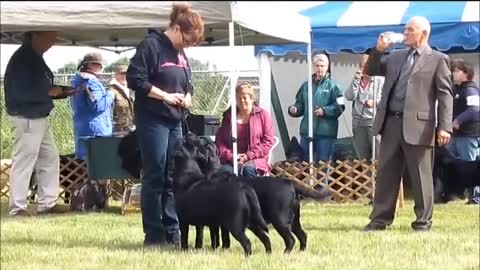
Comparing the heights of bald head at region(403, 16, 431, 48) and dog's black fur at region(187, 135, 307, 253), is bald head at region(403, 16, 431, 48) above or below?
above

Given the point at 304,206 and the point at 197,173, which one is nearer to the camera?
the point at 197,173

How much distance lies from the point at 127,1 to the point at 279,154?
12.8 feet

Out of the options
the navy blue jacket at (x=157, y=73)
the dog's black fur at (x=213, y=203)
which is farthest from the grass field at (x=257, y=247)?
the navy blue jacket at (x=157, y=73)

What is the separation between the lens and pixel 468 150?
9969mm

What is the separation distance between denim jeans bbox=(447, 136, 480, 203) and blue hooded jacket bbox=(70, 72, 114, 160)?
3.75 m

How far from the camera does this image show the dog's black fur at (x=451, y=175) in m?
9.57

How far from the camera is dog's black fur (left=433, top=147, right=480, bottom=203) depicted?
957 centimetres

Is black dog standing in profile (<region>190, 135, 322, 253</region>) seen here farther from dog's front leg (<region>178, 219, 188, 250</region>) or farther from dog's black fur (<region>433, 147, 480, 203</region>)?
dog's black fur (<region>433, 147, 480, 203</region>)

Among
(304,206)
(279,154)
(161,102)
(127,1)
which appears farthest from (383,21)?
(161,102)

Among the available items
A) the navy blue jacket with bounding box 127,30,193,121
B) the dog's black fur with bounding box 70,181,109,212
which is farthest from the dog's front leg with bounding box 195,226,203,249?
the dog's black fur with bounding box 70,181,109,212

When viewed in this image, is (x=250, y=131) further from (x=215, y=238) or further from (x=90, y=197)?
(x=215, y=238)

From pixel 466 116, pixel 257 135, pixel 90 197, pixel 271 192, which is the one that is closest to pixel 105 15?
pixel 257 135

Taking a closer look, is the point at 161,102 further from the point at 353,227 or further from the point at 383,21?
the point at 383,21

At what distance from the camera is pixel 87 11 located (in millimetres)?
7828
